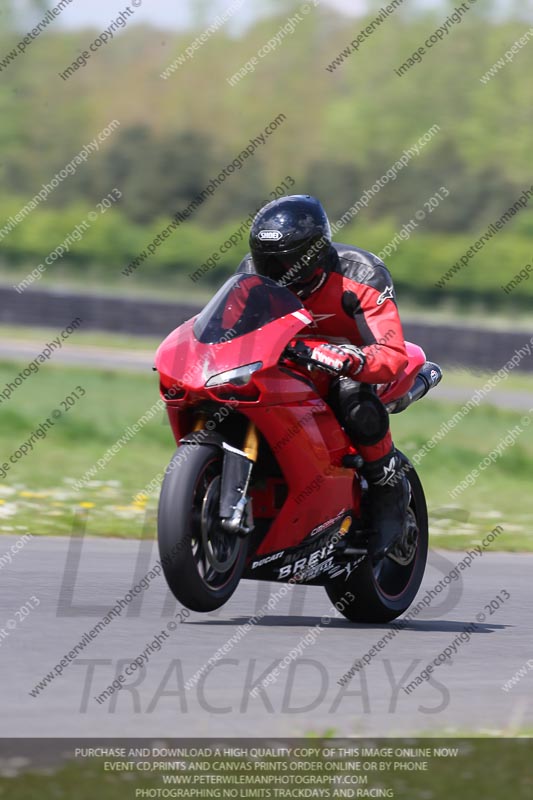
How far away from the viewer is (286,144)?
7925 centimetres

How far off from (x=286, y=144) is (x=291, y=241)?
242 feet

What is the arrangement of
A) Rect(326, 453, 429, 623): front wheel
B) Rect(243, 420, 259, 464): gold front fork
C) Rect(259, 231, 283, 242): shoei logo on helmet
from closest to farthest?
1. Rect(243, 420, 259, 464): gold front fork
2. Rect(259, 231, 283, 242): shoei logo on helmet
3. Rect(326, 453, 429, 623): front wheel

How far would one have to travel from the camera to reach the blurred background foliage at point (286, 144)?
142 feet

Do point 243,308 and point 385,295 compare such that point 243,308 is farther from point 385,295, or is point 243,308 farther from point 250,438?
point 385,295

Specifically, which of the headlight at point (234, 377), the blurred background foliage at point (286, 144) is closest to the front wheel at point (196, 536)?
the headlight at point (234, 377)

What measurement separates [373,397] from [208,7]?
262ft

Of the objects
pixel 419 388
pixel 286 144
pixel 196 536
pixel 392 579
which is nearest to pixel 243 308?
pixel 196 536

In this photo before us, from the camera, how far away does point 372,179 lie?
59.2 meters

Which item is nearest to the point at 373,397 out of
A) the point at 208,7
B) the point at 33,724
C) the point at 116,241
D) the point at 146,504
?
the point at 33,724

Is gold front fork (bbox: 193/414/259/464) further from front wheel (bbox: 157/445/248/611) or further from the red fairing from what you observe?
the red fairing

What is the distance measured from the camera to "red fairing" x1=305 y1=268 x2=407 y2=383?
6.67 metres

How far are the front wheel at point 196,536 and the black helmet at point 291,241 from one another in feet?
3.09

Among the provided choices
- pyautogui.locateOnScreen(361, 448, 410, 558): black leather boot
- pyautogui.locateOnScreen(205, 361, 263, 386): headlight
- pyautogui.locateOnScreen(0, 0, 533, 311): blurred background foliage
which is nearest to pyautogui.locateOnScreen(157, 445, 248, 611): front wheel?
pyautogui.locateOnScreen(205, 361, 263, 386): headlight

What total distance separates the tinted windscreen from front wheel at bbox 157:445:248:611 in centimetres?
53
